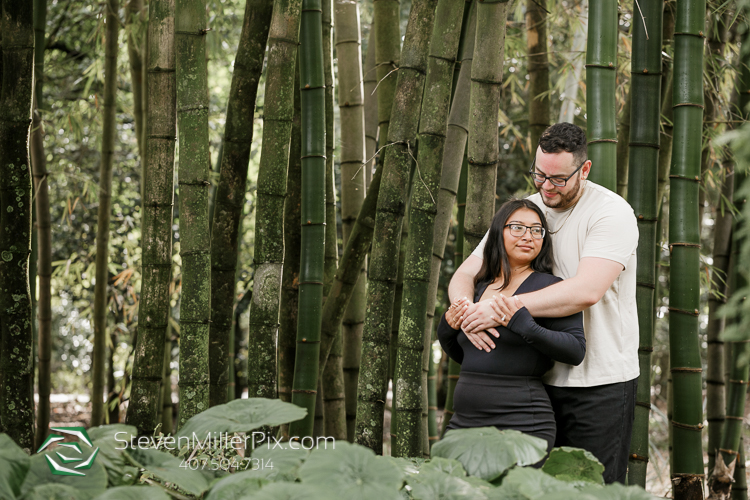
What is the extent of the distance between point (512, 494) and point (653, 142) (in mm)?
A: 1417

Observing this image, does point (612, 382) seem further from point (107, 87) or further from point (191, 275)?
point (107, 87)

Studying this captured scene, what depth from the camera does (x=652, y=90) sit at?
189cm

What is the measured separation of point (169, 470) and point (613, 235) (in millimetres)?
1054

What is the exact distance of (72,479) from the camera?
2.64 ft

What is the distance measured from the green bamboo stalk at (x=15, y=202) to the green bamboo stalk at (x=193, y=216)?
61 cm

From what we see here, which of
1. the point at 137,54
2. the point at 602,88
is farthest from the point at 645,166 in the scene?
the point at 137,54

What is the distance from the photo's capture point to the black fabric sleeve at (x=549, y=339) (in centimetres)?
135

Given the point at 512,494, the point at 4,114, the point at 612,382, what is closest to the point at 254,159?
the point at 4,114

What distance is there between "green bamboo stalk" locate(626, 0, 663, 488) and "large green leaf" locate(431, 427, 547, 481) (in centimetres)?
110

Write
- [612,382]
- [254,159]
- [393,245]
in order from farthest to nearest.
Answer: [254,159]
[393,245]
[612,382]

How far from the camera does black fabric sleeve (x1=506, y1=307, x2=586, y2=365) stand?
135 centimetres

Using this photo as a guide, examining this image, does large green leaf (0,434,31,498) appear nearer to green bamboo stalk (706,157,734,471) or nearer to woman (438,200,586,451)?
woman (438,200,586,451)

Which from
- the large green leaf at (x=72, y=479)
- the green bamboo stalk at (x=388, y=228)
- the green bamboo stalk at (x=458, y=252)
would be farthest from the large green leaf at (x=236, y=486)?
the green bamboo stalk at (x=458, y=252)

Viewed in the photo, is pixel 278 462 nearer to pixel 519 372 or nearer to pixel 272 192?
pixel 519 372
